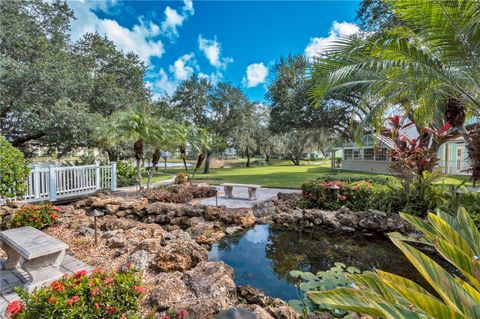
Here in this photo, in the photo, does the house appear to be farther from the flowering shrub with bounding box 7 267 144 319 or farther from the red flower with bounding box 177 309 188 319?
the flowering shrub with bounding box 7 267 144 319

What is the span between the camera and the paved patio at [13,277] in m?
2.65

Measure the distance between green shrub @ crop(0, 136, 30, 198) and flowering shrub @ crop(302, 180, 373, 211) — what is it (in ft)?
22.2

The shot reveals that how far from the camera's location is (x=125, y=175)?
12492 millimetres

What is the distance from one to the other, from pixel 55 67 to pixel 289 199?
39.3ft

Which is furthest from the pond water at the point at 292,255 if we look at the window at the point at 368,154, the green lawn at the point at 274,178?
the window at the point at 368,154

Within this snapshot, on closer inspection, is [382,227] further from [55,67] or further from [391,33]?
[55,67]

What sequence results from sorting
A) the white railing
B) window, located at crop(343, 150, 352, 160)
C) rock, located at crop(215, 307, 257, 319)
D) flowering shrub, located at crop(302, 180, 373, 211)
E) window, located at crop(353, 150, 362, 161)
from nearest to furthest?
1. rock, located at crop(215, 307, 257, 319)
2. flowering shrub, located at crop(302, 180, 373, 211)
3. the white railing
4. window, located at crop(353, 150, 362, 161)
5. window, located at crop(343, 150, 352, 160)

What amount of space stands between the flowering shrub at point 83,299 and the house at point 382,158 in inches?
421

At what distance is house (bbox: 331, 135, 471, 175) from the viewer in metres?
15.6

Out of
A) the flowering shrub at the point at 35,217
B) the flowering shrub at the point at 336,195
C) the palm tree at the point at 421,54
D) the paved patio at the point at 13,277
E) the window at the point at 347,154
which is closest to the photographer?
the paved patio at the point at 13,277

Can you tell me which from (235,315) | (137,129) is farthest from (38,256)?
(137,129)

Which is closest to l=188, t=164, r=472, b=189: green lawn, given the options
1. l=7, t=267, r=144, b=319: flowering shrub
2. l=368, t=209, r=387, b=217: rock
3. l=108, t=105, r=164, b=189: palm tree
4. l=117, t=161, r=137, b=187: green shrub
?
l=117, t=161, r=137, b=187: green shrub

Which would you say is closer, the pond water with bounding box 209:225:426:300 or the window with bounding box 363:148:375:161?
the pond water with bounding box 209:225:426:300

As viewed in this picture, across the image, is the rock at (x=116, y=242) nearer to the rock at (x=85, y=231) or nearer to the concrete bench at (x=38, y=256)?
the rock at (x=85, y=231)
